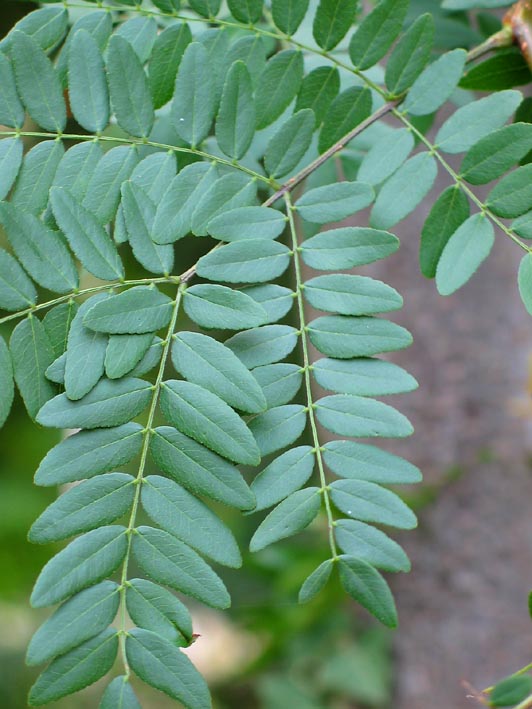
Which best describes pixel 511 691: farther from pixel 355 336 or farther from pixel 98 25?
pixel 98 25

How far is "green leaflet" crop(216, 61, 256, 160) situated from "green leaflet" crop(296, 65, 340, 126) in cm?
8

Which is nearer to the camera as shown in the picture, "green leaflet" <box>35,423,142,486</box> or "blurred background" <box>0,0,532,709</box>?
"green leaflet" <box>35,423,142,486</box>

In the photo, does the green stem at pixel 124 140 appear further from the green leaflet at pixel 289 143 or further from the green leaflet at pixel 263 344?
the green leaflet at pixel 263 344

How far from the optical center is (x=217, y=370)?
0.54 meters

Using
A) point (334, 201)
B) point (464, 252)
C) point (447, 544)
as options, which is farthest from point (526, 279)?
point (447, 544)

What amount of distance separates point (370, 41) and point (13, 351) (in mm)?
389

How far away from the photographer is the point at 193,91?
62 centimetres

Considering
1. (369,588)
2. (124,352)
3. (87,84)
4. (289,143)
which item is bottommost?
(369,588)

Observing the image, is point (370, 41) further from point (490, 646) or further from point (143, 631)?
point (490, 646)

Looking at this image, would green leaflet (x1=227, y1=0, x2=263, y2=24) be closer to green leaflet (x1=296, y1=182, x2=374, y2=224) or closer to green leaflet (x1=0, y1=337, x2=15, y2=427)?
green leaflet (x1=296, y1=182, x2=374, y2=224)

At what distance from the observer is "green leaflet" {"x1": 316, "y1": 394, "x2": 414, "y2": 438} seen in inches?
22.0

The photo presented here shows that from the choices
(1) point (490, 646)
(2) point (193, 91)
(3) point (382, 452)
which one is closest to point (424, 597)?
(1) point (490, 646)

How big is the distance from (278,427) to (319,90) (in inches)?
11.7

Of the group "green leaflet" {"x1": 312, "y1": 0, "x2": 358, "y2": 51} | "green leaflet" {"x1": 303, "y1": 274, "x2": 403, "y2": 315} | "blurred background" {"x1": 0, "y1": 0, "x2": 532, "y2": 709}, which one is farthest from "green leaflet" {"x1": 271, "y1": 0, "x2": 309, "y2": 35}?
"blurred background" {"x1": 0, "y1": 0, "x2": 532, "y2": 709}
